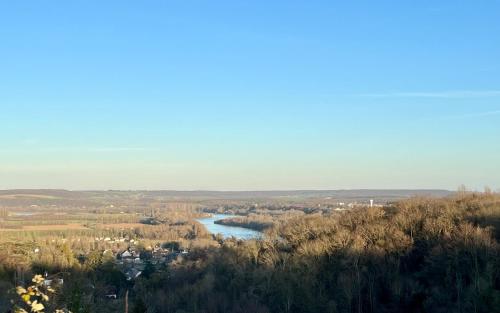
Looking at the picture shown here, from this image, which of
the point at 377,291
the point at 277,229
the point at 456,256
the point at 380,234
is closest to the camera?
the point at 456,256

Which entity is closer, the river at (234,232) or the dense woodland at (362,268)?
the dense woodland at (362,268)

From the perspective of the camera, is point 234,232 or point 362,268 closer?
point 362,268

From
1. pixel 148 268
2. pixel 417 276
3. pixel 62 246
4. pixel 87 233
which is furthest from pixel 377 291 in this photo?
pixel 87 233

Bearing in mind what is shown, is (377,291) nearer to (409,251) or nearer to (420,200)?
(409,251)

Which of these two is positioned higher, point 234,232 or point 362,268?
point 362,268

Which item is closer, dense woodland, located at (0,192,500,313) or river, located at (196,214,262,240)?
dense woodland, located at (0,192,500,313)

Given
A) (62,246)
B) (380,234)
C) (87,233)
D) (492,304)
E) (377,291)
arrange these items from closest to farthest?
1. (492,304)
2. (377,291)
3. (380,234)
4. (62,246)
5. (87,233)

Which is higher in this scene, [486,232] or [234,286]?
[486,232]

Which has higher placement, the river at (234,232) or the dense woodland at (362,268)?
the dense woodland at (362,268)
